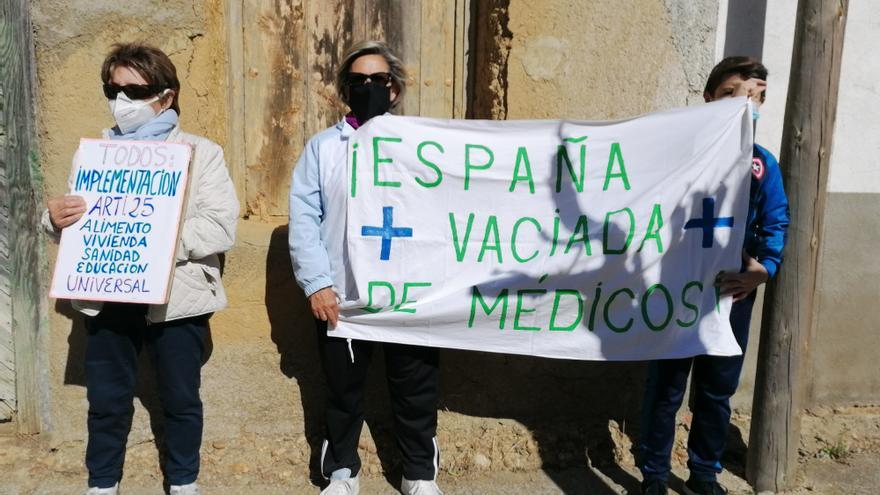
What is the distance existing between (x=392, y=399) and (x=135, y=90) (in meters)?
1.60

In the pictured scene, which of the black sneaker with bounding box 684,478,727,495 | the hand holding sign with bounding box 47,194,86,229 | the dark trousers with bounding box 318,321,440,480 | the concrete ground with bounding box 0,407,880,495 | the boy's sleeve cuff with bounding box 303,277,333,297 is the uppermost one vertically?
the hand holding sign with bounding box 47,194,86,229

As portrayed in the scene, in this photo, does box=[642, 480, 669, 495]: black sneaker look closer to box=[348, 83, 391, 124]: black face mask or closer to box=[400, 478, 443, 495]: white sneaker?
box=[400, 478, 443, 495]: white sneaker

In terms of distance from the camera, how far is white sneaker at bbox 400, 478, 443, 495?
11.1 ft

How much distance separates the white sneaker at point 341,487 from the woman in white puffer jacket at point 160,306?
1.90 ft

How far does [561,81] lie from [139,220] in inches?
76.0

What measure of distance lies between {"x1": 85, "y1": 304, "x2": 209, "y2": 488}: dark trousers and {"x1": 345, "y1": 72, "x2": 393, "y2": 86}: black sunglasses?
3.68 ft

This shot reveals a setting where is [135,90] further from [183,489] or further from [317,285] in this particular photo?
[183,489]

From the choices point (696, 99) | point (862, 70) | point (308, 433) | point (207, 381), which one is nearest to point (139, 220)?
point (207, 381)

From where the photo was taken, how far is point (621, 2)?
3.62 m

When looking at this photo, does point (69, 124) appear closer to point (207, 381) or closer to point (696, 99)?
point (207, 381)

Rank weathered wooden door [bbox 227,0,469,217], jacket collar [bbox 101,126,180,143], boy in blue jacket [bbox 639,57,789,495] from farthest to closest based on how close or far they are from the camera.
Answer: weathered wooden door [bbox 227,0,469,217]
boy in blue jacket [bbox 639,57,789,495]
jacket collar [bbox 101,126,180,143]

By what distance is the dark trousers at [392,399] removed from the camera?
10.8 feet

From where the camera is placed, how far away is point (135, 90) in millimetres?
2986

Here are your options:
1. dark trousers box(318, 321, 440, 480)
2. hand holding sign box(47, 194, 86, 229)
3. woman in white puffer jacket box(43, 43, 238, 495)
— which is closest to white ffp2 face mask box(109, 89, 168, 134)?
woman in white puffer jacket box(43, 43, 238, 495)
